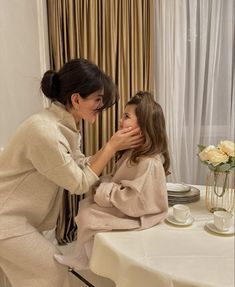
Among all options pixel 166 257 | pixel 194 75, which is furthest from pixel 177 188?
pixel 194 75

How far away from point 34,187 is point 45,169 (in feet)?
0.53

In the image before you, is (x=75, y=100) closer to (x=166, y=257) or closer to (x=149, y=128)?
(x=149, y=128)

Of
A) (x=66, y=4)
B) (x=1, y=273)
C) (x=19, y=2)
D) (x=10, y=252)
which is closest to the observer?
(x=10, y=252)

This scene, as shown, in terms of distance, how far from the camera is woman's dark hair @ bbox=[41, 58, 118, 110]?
1.22 meters

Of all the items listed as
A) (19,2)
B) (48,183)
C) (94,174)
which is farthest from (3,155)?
(19,2)

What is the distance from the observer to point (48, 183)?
1310 millimetres

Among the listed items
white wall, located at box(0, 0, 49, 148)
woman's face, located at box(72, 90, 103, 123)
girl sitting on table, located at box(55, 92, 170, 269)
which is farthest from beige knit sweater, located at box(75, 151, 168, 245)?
white wall, located at box(0, 0, 49, 148)

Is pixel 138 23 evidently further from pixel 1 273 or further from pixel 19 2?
pixel 1 273

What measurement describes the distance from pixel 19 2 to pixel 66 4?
338 millimetres

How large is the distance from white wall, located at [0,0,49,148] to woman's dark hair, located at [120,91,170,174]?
0.91 meters

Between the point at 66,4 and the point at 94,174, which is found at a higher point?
the point at 66,4

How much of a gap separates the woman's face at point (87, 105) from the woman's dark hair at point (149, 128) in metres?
0.18

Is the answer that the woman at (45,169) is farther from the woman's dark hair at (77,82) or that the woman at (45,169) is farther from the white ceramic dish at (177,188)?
the white ceramic dish at (177,188)

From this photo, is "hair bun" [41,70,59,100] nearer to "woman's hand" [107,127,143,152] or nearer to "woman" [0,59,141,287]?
"woman" [0,59,141,287]
